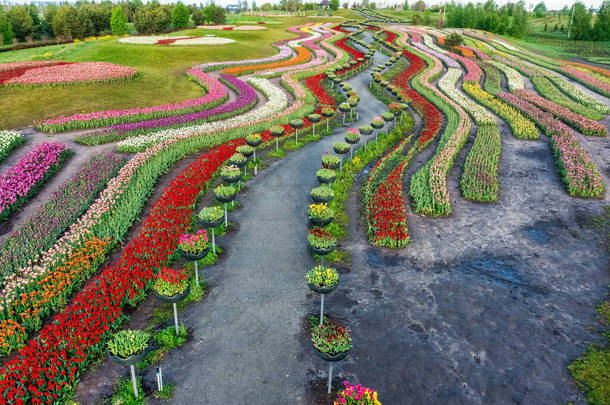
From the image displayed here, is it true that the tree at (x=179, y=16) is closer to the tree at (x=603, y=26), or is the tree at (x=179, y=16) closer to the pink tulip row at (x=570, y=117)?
the pink tulip row at (x=570, y=117)

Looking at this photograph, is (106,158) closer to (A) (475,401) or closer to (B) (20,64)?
(A) (475,401)

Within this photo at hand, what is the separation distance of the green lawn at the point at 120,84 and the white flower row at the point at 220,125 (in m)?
6.95

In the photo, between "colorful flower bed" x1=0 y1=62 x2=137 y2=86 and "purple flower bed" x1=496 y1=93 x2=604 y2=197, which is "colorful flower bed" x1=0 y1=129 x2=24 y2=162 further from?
"purple flower bed" x1=496 y1=93 x2=604 y2=197

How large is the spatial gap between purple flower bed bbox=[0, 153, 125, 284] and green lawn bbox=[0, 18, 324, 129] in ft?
37.4

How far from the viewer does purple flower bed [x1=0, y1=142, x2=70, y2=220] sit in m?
15.3

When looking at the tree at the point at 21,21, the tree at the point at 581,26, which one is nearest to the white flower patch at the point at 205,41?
the tree at the point at 21,21

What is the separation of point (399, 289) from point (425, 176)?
8306 mm

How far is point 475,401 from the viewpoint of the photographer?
8016 mm

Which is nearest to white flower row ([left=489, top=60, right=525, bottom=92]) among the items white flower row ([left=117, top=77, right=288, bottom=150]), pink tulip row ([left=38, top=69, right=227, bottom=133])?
white flower row ([left=117, top=77, right=288, bottom=150])

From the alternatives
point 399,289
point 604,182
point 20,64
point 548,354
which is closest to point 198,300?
point 399,289

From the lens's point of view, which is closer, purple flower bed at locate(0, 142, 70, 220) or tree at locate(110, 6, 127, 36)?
purple flower bed at locate(0, 142, 70, 220)

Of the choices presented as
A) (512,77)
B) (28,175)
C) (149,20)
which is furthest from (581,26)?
(28,175)

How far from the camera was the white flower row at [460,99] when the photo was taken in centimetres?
2658

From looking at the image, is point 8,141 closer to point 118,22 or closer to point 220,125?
point 220,125
